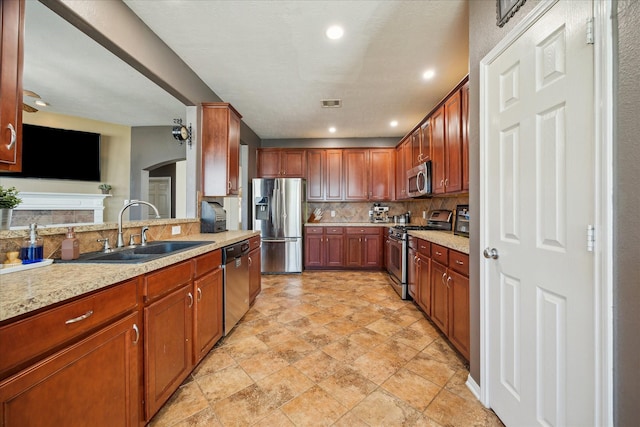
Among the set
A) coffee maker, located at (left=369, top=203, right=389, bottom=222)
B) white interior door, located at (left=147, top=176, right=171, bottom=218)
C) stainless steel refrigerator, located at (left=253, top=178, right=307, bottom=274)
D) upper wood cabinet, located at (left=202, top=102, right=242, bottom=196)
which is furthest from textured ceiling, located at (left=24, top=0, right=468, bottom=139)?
white interior door, located at (left=147, top=176, right=171, bottom=218)

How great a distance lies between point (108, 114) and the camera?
4004 millimetres

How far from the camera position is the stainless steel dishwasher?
213 cm

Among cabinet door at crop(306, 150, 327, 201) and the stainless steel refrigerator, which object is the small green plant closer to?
the stainless steel refrigerator

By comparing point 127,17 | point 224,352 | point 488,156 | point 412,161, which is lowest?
point 224,352

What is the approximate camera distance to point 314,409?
142 centimetres

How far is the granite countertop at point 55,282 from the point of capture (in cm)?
73

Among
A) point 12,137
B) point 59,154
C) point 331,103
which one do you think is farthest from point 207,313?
point 59,154

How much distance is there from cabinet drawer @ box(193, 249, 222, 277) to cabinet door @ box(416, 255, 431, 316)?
1958 mm

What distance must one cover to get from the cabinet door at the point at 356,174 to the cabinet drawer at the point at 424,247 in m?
2.33

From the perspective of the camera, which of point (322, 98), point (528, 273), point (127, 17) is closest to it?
point (528, 273)

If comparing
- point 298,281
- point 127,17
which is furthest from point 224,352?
point 127,17

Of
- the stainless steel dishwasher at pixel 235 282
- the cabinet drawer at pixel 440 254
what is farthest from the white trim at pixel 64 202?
the cabinet drawer at pixel 440 254

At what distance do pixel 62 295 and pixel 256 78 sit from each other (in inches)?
104

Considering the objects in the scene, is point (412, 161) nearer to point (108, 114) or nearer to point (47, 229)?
point (47, 229)
